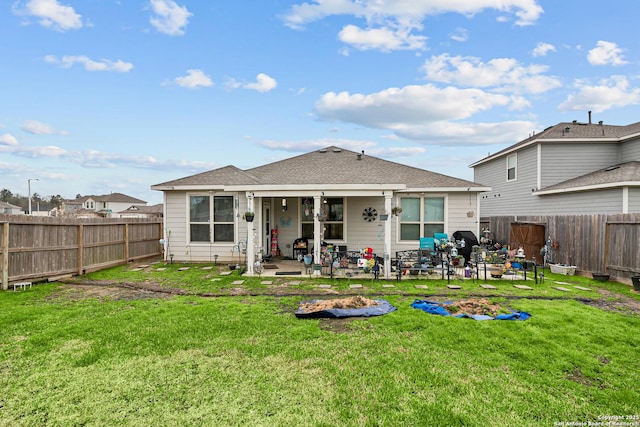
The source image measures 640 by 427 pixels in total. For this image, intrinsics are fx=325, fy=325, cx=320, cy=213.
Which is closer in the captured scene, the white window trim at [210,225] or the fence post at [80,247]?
the fence post at [80,247]

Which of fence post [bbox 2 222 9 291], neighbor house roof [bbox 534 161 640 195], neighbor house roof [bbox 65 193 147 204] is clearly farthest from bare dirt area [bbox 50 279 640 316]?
neighbor house roof [bbox 65 193 147 204]

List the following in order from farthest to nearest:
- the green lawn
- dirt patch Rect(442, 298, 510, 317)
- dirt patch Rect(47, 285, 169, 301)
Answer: dirt patch Rect(47, 285, 169, 301), dirt patch Rect(442, 298, 510, 317), the green lawn

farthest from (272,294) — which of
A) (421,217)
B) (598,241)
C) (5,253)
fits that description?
(598,241)

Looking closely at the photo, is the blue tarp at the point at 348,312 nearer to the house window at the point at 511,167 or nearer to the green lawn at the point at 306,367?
the green lawn at the point at 306,367

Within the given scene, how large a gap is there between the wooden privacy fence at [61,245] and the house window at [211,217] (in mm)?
2428

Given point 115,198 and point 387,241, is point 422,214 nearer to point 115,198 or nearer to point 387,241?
point 387,241

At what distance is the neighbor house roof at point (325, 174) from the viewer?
37.6 ft

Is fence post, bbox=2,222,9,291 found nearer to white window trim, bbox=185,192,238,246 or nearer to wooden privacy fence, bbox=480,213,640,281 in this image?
white window trim, bbox=185,192,238,246

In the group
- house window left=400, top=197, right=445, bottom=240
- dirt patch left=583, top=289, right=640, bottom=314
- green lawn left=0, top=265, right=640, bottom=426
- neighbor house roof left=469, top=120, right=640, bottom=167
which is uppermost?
neighbor house roof left=469, top=120, right=640, bottom=167

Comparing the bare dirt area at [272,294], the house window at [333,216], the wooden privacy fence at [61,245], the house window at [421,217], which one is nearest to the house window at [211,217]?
the wooden privacy fence at [61,245]

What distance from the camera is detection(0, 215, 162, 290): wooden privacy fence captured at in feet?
25.7

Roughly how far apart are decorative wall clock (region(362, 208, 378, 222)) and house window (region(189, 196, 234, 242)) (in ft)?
16.2

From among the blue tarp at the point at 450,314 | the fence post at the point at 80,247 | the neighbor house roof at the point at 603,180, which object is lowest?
the blue tarp at the point at 450,314

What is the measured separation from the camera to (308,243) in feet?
40.8
